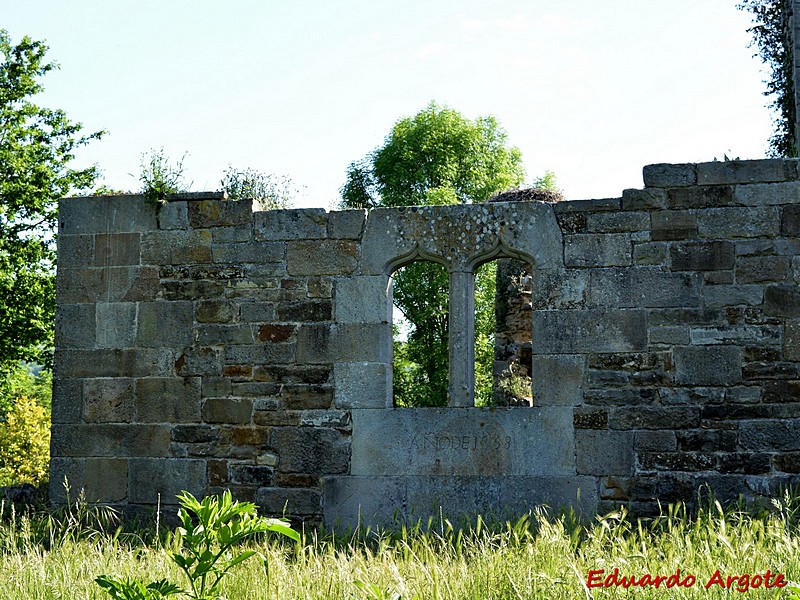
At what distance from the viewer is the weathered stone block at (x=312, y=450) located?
6.90 meters

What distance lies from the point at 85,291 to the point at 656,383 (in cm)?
437

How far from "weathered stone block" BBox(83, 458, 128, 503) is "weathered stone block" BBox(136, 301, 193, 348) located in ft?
3.07

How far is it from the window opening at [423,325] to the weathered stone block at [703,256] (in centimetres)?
1470

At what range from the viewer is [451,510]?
6730 millimetres

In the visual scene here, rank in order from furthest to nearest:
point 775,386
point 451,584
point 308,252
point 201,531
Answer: point 308,252, point 775,386, point 451,584, point 201,531

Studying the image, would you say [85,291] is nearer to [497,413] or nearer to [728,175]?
[497,413]

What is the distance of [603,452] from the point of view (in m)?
6.63

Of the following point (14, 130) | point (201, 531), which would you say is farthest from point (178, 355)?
point (14, 130)

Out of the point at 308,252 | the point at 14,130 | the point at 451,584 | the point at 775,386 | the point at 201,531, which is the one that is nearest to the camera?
the point at 201,531

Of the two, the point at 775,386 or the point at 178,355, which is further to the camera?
the point at 178,355

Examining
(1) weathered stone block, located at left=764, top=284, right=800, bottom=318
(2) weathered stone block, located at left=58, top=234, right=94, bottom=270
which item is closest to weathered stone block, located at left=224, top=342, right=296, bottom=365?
(2) weathered stone block, located at left=58, top=234, right=94, bottom=270

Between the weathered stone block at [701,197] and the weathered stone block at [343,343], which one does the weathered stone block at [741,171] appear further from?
the weathered stone block at [343,343]

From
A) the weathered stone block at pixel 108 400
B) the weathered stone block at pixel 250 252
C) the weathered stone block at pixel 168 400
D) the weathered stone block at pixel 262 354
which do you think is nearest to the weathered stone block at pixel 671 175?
the weathered stone block at pixel 250 252

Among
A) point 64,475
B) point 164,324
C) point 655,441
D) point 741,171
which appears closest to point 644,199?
point 741,171
